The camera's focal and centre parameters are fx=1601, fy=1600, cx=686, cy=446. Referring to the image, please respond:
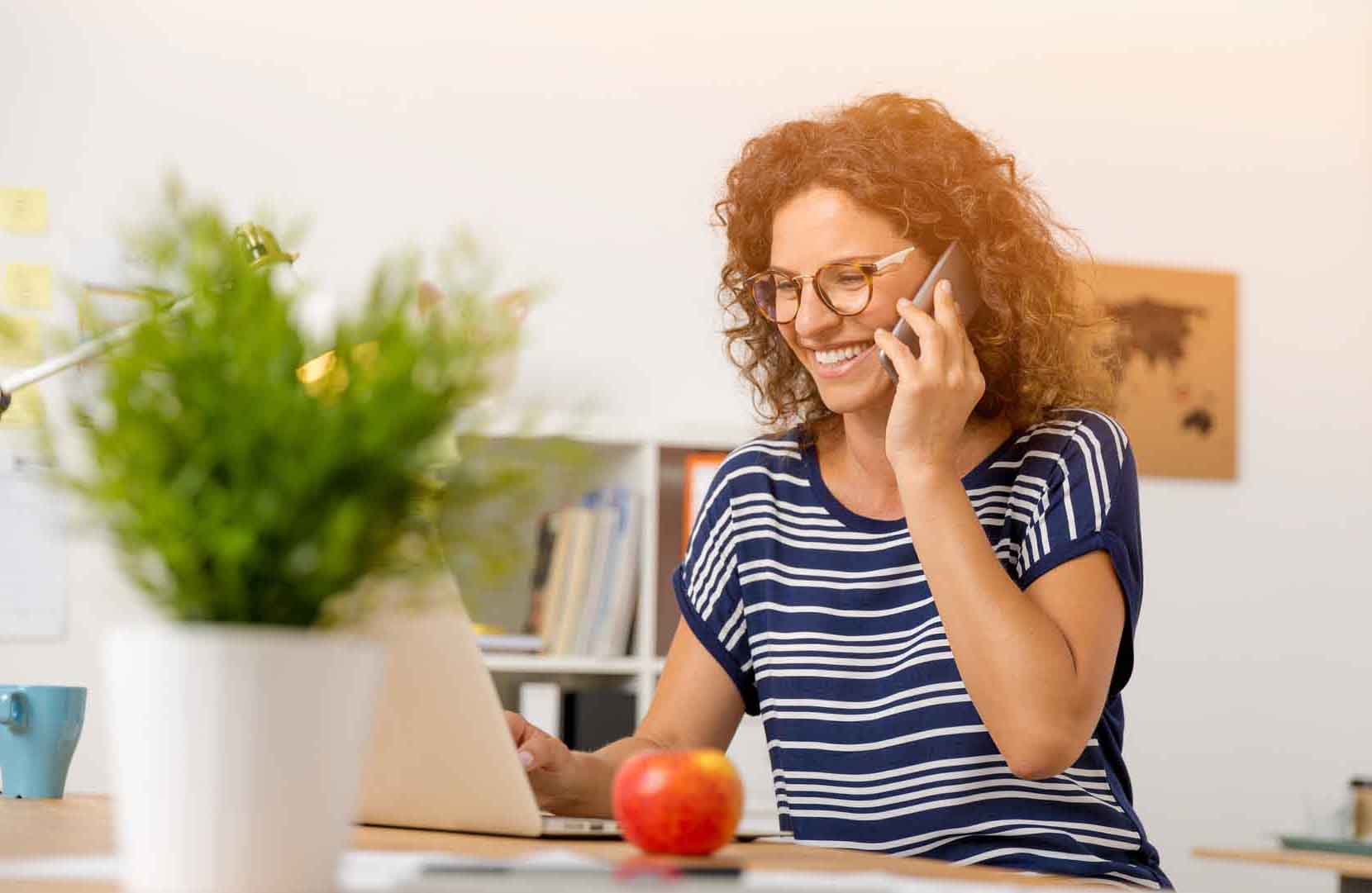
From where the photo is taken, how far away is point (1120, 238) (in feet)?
10.8

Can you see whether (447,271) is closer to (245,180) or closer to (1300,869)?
(245,180)

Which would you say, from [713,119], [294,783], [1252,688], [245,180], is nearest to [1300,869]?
[1252,688]

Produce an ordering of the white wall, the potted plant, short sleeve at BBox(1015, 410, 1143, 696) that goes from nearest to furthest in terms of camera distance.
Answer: the potted plant → short sleeve at BBox(1015, 410, 1143, 696) → the white wall

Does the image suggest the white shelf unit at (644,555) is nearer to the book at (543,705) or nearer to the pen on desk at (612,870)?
the book at (543,705)

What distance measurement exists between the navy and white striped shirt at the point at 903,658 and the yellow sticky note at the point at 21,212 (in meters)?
1.54

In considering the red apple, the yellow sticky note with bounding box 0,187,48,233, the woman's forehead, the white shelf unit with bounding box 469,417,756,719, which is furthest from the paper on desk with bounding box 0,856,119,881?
the yellow sticky note with bounding box 0,187,48,233

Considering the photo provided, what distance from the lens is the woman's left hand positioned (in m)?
1.43

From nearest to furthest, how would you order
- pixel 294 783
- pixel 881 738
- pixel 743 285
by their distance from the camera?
pixel 294 783 < pixel 881 738 < pixel 743 285

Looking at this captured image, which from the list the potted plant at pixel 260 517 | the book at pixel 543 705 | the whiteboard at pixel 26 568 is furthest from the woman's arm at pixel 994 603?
the whiteboard at pixel 26 568

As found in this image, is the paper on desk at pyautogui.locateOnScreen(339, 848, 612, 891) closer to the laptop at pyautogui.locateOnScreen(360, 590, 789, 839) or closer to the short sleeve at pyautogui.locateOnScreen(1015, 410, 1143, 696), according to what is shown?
the laptop at pyautogui.locateOnScreen(360, 590, 789, 839)

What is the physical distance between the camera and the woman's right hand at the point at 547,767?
1.39m

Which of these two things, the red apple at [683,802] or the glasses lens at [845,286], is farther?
the glasses lens at [845,286]

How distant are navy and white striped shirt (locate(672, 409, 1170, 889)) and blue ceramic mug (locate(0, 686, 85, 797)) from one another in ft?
2.21

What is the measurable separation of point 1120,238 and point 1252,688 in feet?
3.15
